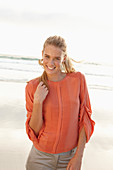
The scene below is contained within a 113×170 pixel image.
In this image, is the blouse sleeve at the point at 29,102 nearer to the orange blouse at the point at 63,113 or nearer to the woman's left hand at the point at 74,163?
the orange blouse at the point at 63,113

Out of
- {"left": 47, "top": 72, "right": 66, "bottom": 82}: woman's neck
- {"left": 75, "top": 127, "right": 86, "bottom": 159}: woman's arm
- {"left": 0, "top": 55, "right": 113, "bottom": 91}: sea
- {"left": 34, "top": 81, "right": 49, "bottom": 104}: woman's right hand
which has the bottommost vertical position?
{"left": 0, "top": 55, "right": 113, "bottom": 91}: sea

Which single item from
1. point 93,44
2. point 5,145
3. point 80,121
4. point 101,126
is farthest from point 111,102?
point 93,44

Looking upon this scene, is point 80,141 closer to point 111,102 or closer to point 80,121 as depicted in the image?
point 80,121

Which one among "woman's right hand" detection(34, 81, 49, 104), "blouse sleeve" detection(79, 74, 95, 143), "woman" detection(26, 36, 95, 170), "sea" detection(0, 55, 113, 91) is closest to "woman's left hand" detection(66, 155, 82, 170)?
"woman" detection(26, 36, 95, 170)

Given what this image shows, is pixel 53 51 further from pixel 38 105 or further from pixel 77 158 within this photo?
pixel 77 158

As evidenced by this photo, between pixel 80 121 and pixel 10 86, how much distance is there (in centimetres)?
699

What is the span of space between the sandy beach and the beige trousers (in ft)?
5.20

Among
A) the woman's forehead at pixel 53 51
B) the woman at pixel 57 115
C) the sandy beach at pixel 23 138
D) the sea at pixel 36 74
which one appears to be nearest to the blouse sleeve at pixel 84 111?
the woman at pixel 57 115

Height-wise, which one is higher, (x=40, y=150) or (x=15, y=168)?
(x=40, y=150)

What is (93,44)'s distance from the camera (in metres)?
29.9

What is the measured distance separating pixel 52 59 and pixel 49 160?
2.63ft

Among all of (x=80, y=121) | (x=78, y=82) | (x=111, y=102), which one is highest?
(x=78, y=82)

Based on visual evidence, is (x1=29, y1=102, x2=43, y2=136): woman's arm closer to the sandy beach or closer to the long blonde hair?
the long blonde hair

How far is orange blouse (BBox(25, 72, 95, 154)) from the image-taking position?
177 cm
